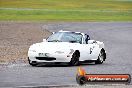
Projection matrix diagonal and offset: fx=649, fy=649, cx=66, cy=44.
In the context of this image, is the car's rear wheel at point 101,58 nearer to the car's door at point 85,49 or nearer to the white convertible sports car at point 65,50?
the white convertible sports car at point 65,50

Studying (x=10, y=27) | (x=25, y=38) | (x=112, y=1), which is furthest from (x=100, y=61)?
(x=112, y=1)

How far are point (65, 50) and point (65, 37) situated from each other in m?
1.54

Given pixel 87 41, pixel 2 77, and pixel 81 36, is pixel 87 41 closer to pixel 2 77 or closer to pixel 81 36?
pixel 81 36

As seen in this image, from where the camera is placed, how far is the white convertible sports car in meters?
21.5

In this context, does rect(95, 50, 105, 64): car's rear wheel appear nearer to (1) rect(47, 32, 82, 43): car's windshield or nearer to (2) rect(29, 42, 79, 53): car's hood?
(1) rect(47, 32, 82, 43): car's windshield

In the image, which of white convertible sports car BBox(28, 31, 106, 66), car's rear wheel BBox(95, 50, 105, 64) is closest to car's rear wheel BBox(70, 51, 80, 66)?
white convertible sports car BBox(28, 31, 106, 66)

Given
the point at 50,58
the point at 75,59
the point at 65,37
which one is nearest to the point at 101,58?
the point at 65,37

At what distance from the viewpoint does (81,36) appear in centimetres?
2352

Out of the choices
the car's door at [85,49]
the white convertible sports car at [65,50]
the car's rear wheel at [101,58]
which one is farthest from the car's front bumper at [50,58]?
the car's rear wheel at [101,58]

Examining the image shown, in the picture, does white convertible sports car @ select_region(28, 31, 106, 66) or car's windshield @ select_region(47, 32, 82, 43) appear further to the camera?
car's windshield @ select_region(47, 32, 82, 43)

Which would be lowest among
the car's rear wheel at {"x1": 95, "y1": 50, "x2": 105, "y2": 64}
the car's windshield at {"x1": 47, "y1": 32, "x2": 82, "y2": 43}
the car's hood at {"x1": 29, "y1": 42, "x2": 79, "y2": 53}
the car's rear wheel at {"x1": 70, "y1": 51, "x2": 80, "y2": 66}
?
the car's rear wheel at {"x1": 95, "y1": 50, "x2": 105, "y2": 64}

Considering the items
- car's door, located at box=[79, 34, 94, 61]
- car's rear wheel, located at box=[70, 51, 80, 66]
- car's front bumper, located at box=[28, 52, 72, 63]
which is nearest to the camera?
car's front bumper, located at box=[28, 52, 72, 63]

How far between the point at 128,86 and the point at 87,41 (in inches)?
368

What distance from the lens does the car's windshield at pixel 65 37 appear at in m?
22.9
